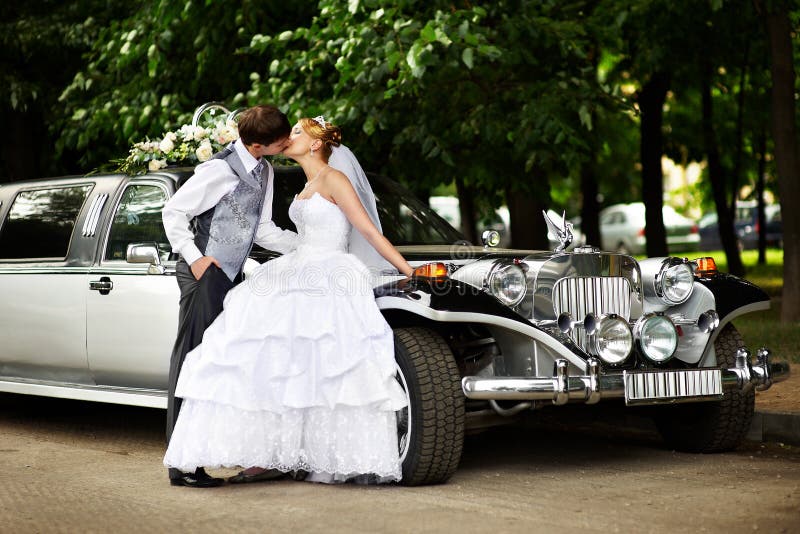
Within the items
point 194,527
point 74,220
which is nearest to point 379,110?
point 74,220

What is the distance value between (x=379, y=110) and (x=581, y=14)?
3.00 m

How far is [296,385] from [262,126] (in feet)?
4.45

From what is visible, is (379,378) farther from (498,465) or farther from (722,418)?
(722,418)

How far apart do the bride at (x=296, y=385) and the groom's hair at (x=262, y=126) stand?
2.41 feet

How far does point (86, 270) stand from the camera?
7594mm

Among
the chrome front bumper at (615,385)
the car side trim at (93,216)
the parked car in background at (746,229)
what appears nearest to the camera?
the chrome front bumper at (615,385)

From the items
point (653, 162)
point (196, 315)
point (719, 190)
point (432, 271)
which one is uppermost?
point (653, 162)

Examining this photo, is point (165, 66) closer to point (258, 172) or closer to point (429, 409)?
point (258, 172)

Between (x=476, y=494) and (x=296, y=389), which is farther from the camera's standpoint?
(x=296, y=389)

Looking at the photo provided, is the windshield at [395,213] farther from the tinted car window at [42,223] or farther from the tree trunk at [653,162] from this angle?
the tree trunk at [653,162]

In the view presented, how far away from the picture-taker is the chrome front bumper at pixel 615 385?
5.80 metres

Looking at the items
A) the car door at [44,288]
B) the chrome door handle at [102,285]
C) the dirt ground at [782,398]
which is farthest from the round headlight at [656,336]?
the car door at [44,288]

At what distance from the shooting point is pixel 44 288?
788cm

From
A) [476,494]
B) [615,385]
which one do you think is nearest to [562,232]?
[615,385]
